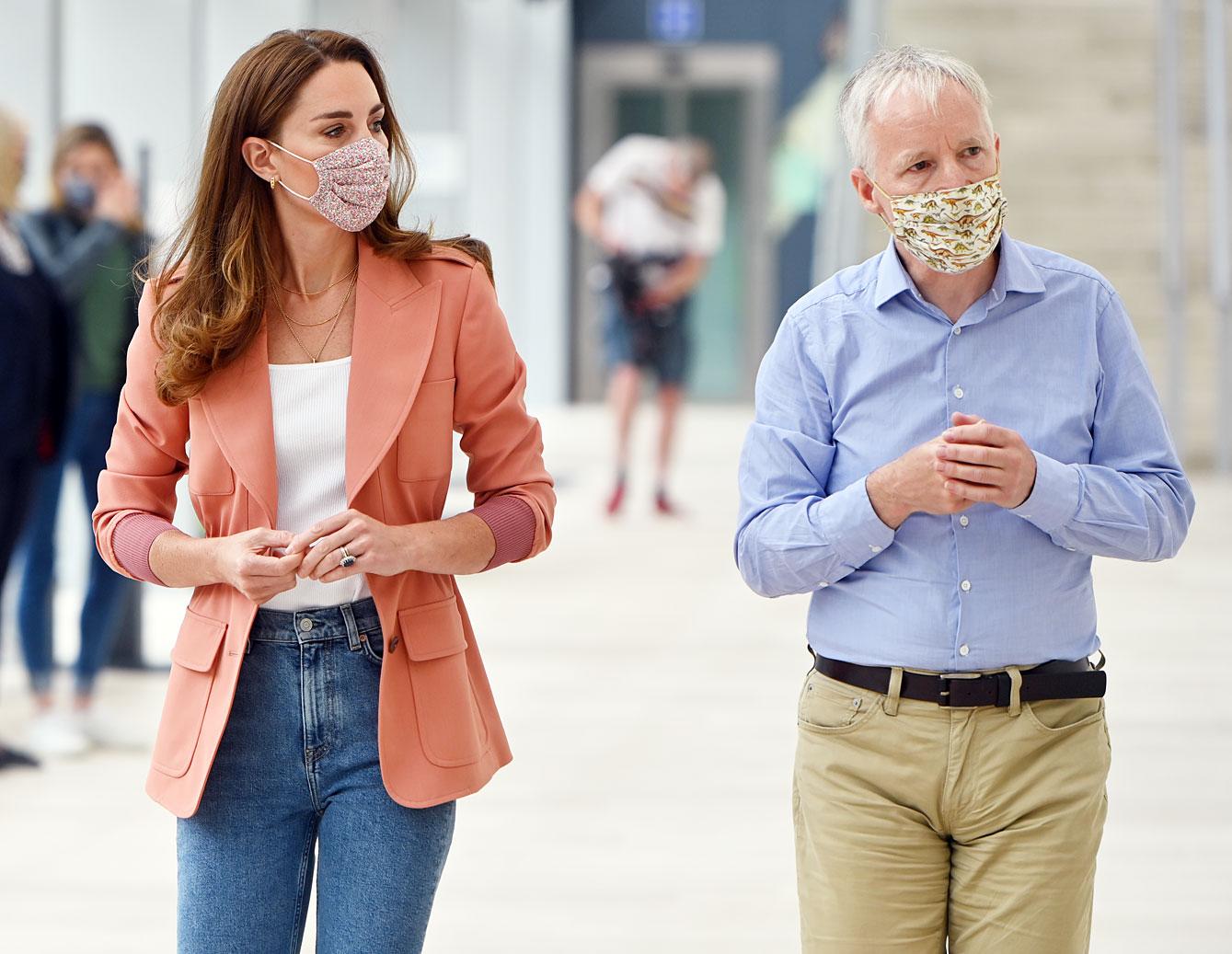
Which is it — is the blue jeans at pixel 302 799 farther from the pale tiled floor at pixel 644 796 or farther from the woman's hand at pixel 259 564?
the pale tiled floor at pixel 644 796

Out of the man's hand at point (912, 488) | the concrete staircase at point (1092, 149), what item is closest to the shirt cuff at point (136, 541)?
the man's hand at point (912, 488)

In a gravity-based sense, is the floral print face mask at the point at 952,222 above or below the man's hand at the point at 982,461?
above

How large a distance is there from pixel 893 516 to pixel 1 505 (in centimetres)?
328

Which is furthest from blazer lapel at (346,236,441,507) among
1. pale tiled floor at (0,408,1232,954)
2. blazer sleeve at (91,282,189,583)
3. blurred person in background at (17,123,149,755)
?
blurred person in background at (17,123,149,755)

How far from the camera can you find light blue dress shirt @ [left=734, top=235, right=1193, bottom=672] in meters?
1.82

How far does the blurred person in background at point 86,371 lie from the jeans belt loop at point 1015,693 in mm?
3417

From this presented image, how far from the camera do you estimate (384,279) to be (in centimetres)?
190

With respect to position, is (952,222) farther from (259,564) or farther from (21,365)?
(21,365)

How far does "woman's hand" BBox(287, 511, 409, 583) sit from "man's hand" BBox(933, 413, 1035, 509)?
595mm

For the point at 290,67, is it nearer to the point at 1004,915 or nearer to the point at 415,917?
the point at 415,917

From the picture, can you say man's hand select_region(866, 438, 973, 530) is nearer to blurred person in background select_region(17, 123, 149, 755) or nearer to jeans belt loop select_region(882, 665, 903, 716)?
jeans belt loop select_region(882, 665, 903, 716)

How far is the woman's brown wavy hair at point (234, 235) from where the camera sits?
1821 millimetres

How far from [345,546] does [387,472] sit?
14cm

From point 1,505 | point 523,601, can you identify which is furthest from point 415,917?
point 523,601
